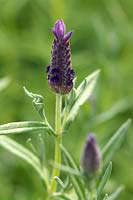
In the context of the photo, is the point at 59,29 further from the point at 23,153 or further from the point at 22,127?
the point at 23,153

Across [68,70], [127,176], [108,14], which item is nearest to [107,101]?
[127,176]

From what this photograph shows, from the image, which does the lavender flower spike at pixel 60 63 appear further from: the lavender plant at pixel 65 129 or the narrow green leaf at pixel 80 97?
the narrow green leaf at pixel 80 97

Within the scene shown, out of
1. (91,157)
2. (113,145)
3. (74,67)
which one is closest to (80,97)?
(113,145)

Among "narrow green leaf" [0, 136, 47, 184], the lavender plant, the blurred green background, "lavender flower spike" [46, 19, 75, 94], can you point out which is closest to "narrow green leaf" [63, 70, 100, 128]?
the lavender plant

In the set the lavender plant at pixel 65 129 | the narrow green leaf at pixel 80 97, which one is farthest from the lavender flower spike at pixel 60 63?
the narrow green leaf at pixel 80 97

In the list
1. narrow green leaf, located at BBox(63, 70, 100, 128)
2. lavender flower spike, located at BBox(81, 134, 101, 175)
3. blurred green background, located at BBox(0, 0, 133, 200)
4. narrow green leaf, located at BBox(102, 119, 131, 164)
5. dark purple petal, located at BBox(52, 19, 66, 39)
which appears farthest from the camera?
blurred green background, located at BBox(0, 0, 133, 200)

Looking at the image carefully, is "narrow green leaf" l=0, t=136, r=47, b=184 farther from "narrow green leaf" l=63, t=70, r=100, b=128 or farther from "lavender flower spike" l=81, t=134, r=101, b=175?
"lavender flower spike" l=81, t=134, r=101, b=175

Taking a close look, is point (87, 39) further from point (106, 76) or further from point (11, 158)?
point (11, 158)
